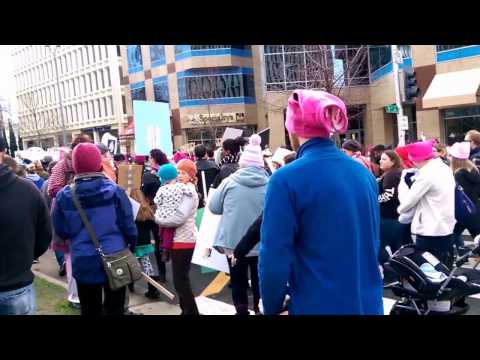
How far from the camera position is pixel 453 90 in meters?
22.9

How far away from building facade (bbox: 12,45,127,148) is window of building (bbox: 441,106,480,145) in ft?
132

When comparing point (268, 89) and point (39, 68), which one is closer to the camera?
point (268, 89)

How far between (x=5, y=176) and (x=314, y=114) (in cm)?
229

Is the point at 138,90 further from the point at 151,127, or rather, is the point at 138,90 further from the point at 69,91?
the point at 151,127

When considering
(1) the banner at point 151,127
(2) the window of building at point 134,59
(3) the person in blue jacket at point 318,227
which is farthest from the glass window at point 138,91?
(3) the person in blue jacket at point 318,227

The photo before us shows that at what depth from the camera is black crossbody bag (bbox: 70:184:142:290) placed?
3.93 metres

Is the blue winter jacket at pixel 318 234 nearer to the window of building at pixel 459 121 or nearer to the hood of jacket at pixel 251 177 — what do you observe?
the hood of jacket at pixel 251 177

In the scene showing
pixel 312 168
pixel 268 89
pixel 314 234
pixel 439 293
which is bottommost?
pixel 439 293

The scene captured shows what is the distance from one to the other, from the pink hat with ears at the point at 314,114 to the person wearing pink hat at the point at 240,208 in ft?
7.77

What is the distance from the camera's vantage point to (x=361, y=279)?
232 centimetres
